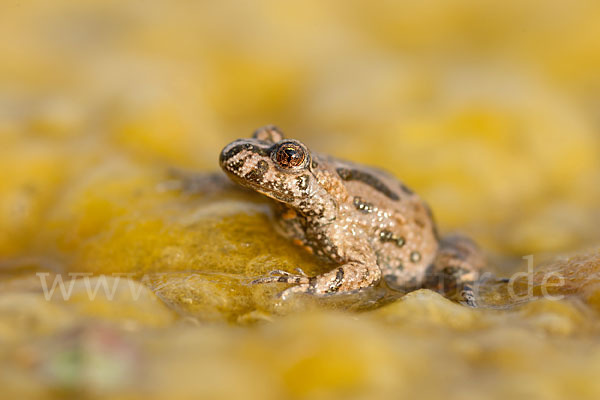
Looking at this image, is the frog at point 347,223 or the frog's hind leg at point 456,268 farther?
the frog's hind leg at point 456,268

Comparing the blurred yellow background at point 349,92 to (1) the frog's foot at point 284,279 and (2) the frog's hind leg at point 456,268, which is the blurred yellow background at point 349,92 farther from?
(1) the frog's foot at point 284,279

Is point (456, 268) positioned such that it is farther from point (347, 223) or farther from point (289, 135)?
point (289, 135)

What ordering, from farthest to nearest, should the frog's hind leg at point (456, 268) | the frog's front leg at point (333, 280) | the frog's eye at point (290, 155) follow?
the frog's hind leg at point (456, 268) → the frog's eye at point (290, 155) → the frog's front leg at point (333, 280)

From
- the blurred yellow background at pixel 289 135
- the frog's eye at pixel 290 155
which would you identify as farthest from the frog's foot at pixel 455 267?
the frog's eye at pixel 290 155

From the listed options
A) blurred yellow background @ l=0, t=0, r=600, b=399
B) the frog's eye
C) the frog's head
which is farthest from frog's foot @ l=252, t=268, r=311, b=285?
the frog's eye

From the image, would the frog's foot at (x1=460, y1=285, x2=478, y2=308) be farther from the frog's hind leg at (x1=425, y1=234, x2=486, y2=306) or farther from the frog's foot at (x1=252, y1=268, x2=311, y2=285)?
the frog's foot at (x1=252, y1=268, x2=311, y2=285)

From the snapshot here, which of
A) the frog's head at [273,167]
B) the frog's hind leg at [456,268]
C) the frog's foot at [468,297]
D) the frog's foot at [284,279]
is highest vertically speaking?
the frog's head at [273,167]

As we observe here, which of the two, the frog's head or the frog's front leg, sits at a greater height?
the frog's head

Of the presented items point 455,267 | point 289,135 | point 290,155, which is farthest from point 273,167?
point 289,135
